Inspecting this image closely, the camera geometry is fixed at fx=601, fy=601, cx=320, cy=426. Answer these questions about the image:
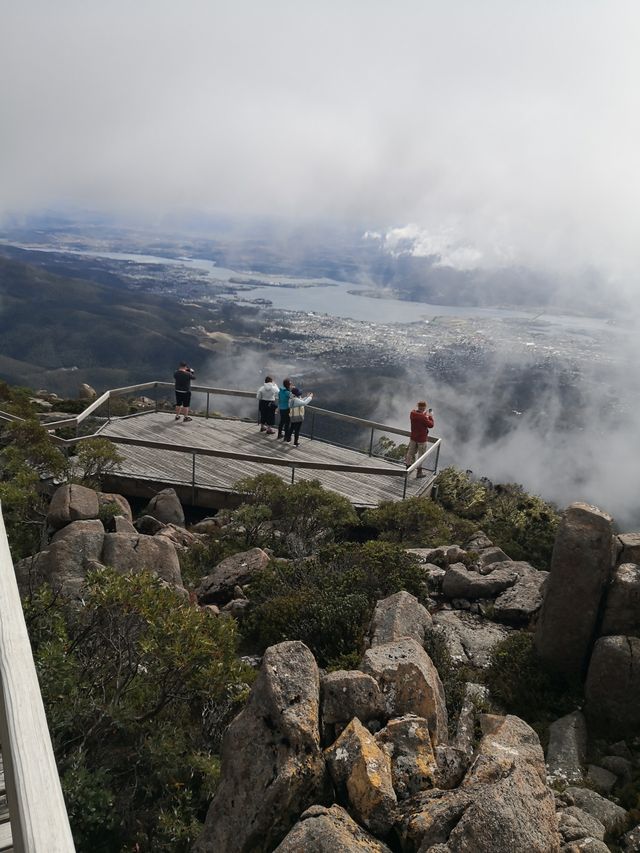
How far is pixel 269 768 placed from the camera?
4875 mm

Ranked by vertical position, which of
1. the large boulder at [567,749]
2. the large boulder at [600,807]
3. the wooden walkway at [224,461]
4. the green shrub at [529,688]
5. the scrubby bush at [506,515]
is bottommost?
the scrubby bush at [506,515]

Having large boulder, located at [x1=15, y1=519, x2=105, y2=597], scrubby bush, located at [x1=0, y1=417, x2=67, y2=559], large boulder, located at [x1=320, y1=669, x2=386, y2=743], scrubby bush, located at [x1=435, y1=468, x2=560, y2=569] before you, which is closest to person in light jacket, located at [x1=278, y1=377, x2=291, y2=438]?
scrubby bush, located at [x1=435, y1=468, x2=560, y2=569]

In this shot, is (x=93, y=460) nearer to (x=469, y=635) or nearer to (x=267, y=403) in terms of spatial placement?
(x=267, y=403)

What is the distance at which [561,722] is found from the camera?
7.51m

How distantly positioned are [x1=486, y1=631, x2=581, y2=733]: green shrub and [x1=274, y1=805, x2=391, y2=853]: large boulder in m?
4.21

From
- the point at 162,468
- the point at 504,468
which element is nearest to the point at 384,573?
the point at 162,468

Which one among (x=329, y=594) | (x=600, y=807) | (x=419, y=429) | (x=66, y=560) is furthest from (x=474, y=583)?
(x=419, y=429)

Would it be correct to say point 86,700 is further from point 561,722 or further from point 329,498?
point 329,498

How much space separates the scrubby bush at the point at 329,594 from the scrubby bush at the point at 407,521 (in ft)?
9.64

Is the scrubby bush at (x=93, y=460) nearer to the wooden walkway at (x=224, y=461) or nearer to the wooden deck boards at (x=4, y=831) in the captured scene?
the wooden walkway at (x=224, y=461)

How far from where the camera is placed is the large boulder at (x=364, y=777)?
179 inches

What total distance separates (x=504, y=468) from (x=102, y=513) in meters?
94.6

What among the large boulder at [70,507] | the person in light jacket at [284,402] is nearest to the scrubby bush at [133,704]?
the large boulder at [70,507]

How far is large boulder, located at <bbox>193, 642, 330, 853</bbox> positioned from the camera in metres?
4.70
